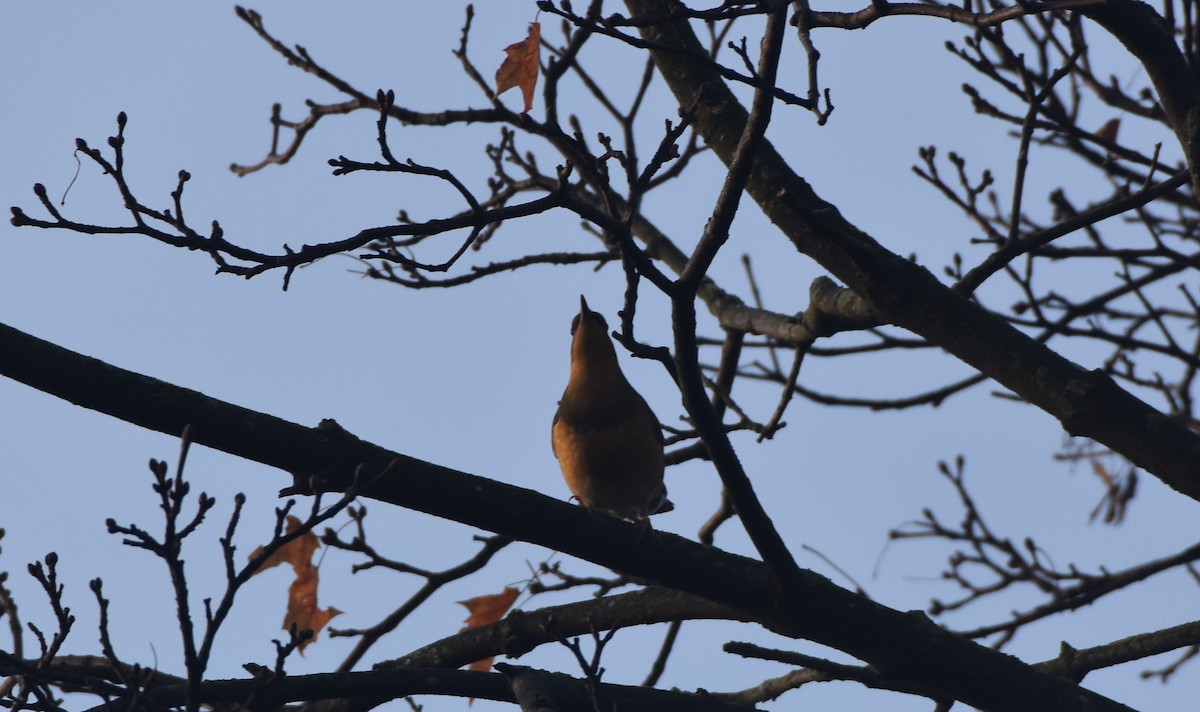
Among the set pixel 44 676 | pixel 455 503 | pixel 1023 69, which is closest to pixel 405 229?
pixel 455 503

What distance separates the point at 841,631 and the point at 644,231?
9.60 ft

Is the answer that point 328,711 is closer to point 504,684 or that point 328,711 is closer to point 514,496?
point 504,684

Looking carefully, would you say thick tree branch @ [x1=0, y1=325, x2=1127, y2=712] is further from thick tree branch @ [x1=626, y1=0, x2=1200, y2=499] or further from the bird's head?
the bird's head

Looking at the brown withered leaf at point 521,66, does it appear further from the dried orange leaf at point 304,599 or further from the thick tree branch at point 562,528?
the dried orange leaf at point 304,599

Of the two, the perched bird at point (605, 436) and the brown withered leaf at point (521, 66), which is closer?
the brown withered leaf at point (521, 66)

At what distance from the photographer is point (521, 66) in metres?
4.41

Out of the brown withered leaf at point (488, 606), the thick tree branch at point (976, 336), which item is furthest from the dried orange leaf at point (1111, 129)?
the brown withered leaf at point (488, 606)

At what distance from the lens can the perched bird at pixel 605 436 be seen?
5.25 metres

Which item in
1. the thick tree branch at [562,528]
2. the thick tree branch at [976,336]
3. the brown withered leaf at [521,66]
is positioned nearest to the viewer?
the thick tree branch at [562,528]

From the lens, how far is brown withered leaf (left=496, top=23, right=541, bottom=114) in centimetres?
434

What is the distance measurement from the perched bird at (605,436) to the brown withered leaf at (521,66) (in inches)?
52.9

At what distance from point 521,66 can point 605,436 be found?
64.5 inches

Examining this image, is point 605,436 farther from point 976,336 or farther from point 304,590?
point 976,336

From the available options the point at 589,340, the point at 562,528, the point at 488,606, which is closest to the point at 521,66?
the point at 589,340
